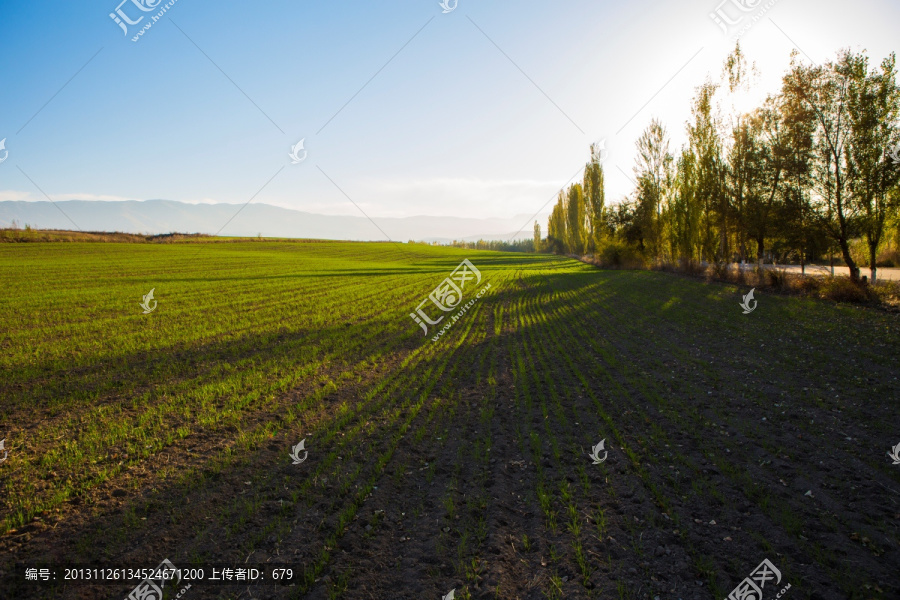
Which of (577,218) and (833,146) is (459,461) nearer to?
(833,146)

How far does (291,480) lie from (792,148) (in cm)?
2929

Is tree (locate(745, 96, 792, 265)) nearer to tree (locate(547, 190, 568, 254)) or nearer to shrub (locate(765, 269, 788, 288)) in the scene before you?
shrub (locate(765, 269, 788, 288))

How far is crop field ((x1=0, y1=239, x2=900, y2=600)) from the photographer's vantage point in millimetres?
4328


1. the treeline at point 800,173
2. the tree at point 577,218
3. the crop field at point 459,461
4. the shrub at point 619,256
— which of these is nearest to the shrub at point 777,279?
the treeline at point 800,173

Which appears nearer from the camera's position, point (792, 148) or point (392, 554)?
point (392, 554)

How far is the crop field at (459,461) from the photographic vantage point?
14.2 feet

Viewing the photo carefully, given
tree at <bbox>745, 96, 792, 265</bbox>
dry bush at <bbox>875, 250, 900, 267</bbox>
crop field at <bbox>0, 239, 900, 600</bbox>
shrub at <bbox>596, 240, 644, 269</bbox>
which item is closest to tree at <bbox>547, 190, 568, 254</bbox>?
shrub at <bbox>596, 240, 644, 269</bbox>

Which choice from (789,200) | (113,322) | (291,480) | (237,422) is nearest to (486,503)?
(291,480)

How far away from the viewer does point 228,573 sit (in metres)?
4.30

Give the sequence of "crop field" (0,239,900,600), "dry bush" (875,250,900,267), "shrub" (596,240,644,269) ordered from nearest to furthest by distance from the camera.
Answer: "crop field" (0,239,900,600)
"dry bush" (875,250,900,267)
"shrub" (596,240,644,269)

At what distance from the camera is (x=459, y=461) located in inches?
263

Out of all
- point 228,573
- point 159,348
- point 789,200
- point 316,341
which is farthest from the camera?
point 789,200

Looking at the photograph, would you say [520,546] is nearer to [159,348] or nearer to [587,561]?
[587,561]

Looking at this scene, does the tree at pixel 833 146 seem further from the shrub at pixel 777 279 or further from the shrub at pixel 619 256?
the shrub at pixel 619 256
